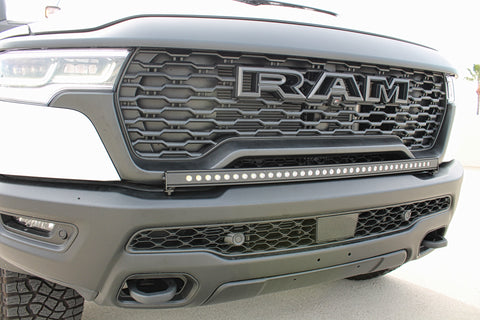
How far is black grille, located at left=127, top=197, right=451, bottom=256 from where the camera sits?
139 cm

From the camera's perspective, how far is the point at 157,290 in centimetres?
152

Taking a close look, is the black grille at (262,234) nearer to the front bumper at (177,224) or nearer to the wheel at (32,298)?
the front bumper at (177,224)

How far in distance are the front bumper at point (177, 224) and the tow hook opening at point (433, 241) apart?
19.8 inches

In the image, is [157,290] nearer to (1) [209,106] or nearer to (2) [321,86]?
(1) [209,106]

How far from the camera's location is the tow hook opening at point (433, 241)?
200 centimetres

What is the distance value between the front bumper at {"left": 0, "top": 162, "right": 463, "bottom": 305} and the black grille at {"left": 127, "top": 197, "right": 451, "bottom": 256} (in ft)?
0.14

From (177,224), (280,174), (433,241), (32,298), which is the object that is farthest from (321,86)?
(32,298)

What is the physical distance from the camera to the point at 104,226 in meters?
1.28

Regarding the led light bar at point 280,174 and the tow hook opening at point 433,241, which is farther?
the tow hook opening at point 433,241

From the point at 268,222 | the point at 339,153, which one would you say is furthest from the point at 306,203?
the point at 339,153

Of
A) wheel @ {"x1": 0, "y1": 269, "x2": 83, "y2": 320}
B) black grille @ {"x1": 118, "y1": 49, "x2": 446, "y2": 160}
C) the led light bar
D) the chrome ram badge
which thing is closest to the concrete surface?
wheel @ {"x1": 0, "y1": 269, "x2": 83, "y2": 320}

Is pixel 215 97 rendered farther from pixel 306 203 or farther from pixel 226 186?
pixel 306 203

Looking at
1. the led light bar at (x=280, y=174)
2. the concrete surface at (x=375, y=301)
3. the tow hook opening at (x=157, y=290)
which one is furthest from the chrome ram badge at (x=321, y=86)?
the concrete surface at (x=375, y=301)

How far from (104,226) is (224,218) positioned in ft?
1.32
